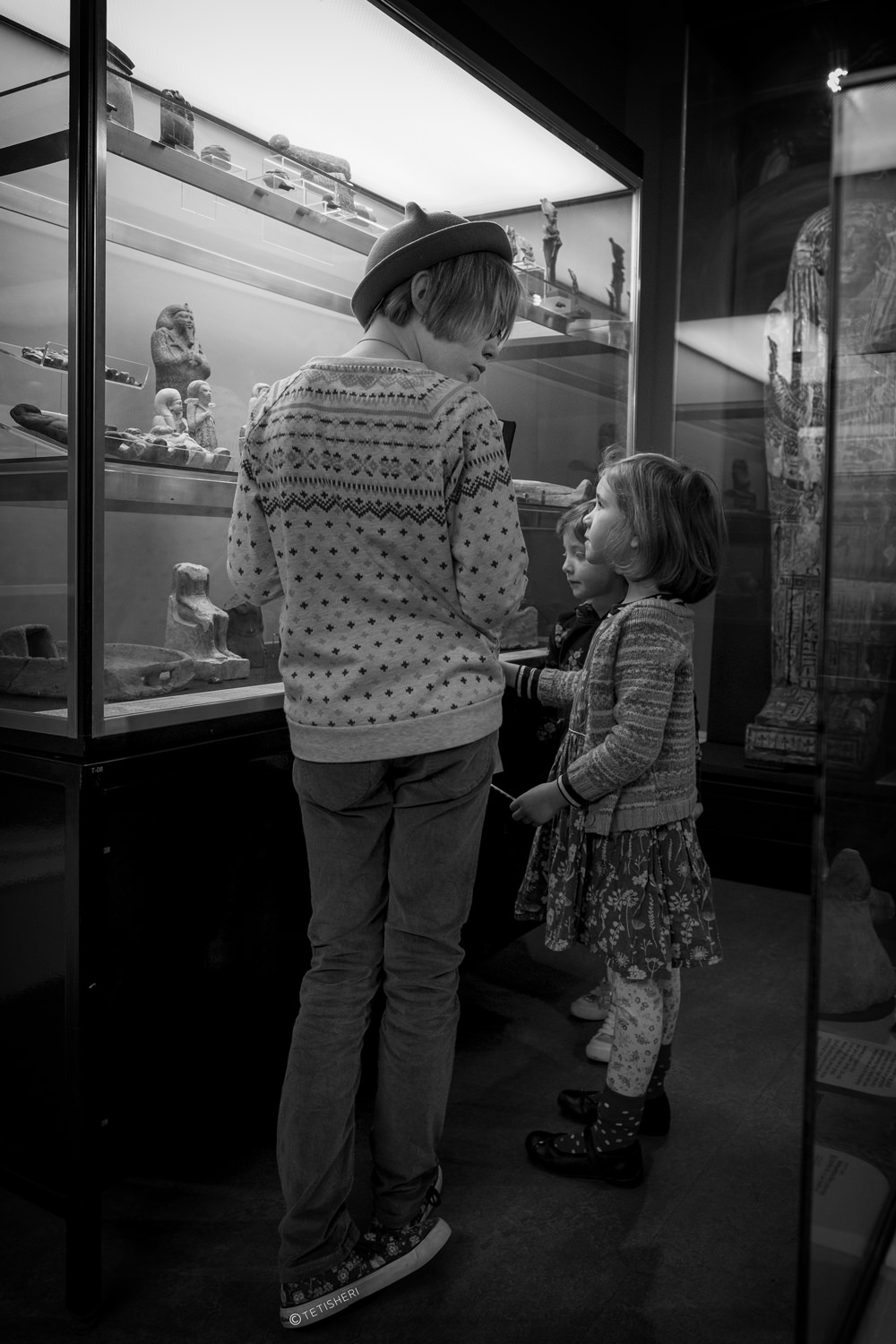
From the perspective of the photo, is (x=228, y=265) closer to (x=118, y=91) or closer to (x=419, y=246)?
(x=118, y=91)

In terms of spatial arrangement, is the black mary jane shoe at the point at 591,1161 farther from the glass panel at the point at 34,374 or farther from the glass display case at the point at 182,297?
the glass panel at the point at 34,374

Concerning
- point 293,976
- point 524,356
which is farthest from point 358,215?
point 293,976

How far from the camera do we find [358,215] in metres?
2.72

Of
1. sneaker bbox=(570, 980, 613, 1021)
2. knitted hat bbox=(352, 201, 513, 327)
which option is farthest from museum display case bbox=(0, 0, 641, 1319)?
sneaker bbox=(570, 980, 613, 1021)

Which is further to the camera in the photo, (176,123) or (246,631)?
(246,631)

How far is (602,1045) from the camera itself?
2.77 meters

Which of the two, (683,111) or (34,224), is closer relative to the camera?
(34,224)

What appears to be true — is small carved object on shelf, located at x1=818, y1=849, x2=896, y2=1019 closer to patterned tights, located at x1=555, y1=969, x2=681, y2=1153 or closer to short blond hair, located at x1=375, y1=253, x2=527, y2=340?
patterned tights, located at x1=555, y1=969, x2=681, y2=1153

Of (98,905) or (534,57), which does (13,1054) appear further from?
(534,57)

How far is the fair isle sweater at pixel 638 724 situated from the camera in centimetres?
212

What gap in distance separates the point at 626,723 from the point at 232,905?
0.82 m

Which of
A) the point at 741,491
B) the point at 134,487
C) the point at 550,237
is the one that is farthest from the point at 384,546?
the point at 741,491

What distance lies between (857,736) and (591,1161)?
124 cm

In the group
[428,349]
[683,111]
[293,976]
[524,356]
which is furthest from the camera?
[683,111]
